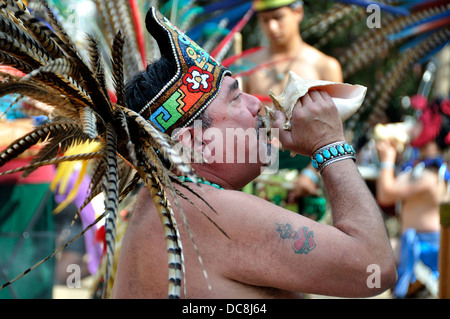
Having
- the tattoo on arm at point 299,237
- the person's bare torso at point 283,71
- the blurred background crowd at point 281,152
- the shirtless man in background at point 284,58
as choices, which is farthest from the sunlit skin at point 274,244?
the person's bare torso at point 283,71

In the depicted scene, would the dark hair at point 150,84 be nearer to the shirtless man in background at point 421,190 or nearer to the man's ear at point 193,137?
the man's ear at point 193,137

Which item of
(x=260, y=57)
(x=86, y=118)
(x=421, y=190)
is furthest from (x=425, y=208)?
(x=86, y=118)

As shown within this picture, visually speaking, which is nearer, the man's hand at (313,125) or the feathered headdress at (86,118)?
the feathered headdress at (86,118)

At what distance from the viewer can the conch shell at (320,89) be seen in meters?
1.70

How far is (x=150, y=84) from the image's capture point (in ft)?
5.68

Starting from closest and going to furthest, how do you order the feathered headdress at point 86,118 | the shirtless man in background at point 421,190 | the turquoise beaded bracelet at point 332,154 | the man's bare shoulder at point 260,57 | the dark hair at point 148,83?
the feathered headdress at point 86,118
the turquoise beaded bracelet at point 332,154
the dark hair at point 148,83
the man's bare shoulder at point 260,57
the shirtless man in background at point 421,190

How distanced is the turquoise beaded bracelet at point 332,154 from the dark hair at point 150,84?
0.38 metres

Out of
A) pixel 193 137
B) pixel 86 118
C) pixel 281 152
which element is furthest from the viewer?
pixel 281 152

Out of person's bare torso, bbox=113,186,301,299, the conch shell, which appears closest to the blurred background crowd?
person's bare torso, bbox=113,186,301,299

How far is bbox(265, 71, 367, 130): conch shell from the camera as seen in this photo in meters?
1.70

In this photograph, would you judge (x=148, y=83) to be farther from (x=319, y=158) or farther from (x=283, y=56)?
(x=283, y=56)

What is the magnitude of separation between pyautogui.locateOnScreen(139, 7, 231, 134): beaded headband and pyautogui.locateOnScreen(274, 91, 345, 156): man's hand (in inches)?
11.8

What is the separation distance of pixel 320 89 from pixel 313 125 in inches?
6.7

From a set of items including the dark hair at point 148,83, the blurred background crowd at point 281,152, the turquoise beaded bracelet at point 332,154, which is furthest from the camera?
the blurred background crowd at point 281,152
